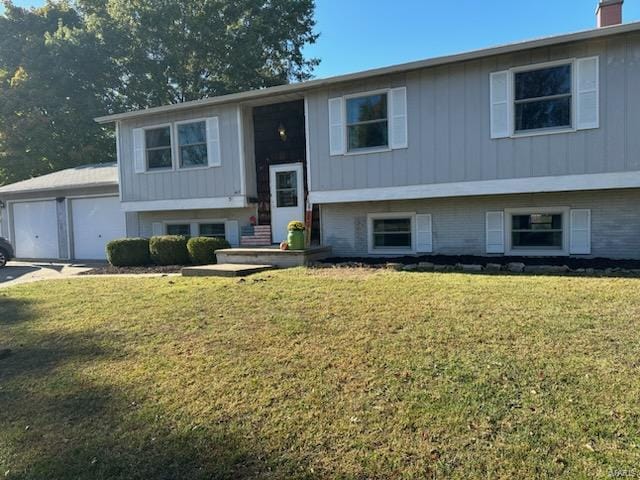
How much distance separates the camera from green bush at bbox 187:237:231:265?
1098cm

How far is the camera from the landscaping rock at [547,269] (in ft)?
24.8

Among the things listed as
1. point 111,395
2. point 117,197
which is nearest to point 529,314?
point 111,395

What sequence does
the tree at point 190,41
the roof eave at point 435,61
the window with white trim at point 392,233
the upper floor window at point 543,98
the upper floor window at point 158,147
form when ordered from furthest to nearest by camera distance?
1. the tree at point 190,41
2. the upper floor window at point 158,147
3. the window with white trim at point 392,233
4. the upper floor window at point 543,98
5. the roof eave at point 435,61

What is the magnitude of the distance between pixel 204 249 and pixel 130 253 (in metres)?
2.35

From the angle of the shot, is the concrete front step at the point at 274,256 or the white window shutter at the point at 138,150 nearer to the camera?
the concrete front step at the point at 274,256

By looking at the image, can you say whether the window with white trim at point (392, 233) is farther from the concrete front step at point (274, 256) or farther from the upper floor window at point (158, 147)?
the upper floor window at point (158, 147)

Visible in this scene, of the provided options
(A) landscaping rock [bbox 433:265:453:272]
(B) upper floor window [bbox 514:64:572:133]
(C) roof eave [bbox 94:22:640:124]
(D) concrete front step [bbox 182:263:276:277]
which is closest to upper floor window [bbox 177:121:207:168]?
(C) roof eave [bbox 94:22:640:124]

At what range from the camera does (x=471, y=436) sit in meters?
2.91

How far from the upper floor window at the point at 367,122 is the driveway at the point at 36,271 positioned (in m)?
7.69

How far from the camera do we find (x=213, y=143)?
12.0 m

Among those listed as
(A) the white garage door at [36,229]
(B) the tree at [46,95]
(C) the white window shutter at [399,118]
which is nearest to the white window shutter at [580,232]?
(C) the white window shutter at [399,118]

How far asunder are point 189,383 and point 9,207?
17.0 metres

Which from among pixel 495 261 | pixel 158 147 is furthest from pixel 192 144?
pixel 495 261

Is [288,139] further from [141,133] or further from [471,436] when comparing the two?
[471,436]
